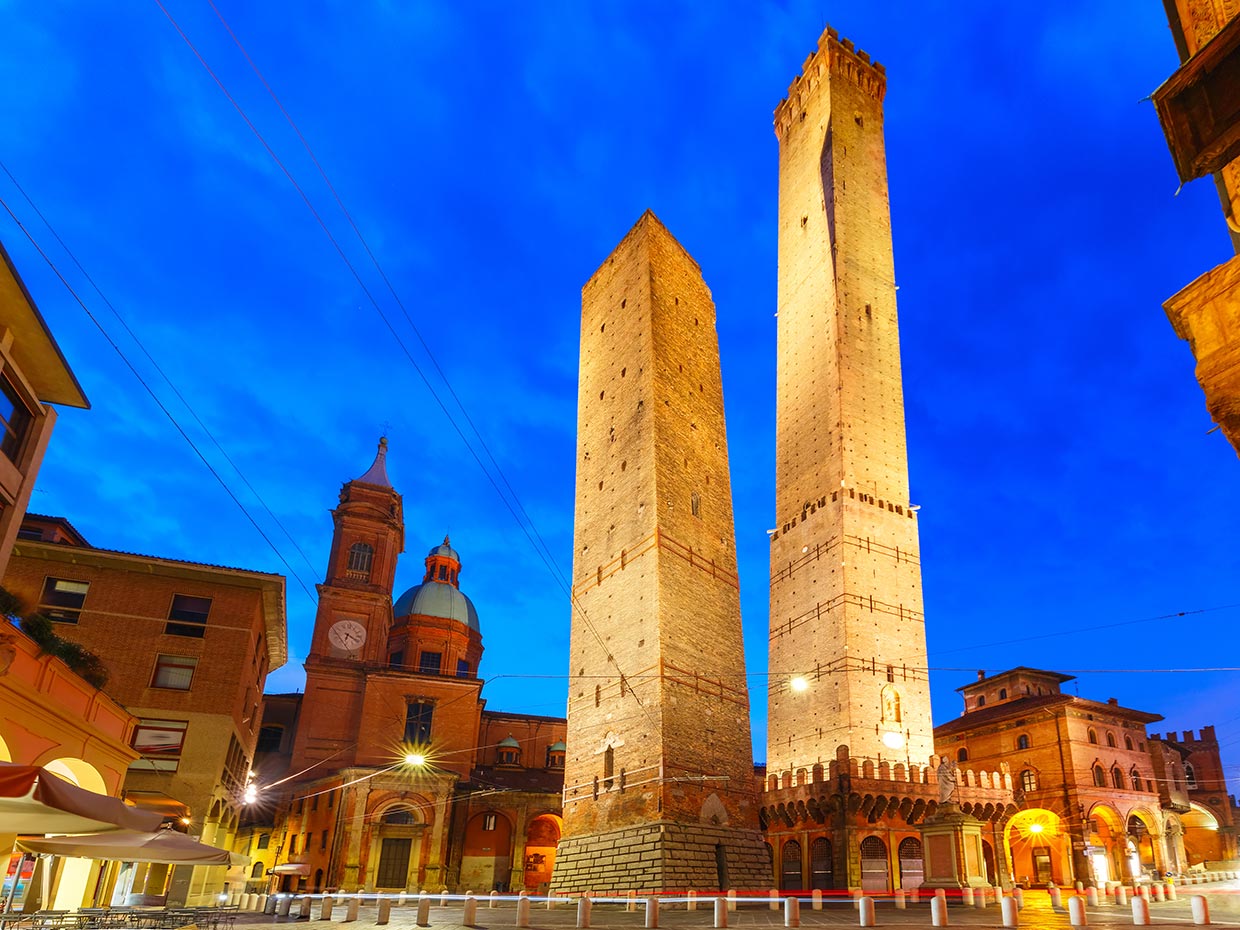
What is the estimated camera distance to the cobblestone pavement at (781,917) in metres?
16.6

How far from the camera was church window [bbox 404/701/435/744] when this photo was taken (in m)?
42.3

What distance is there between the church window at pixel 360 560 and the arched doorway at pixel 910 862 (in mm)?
31495

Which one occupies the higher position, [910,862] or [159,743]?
[159,743]

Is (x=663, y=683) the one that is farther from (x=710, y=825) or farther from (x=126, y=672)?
(x=126, y=672)

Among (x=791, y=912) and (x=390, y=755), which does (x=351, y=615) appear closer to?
(x=390, y=755)

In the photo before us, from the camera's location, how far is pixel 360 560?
4791 cm

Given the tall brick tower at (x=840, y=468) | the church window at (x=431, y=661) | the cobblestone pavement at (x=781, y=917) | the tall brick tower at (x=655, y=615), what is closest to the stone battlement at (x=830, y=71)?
the tall brick tower at (x=840, y=468)

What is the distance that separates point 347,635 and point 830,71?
4118 cm

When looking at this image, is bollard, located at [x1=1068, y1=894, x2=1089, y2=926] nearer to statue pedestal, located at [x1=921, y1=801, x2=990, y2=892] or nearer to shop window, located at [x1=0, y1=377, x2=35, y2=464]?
statue pedestal, located at [x1=921, y1=801, x2=990, y2=892]

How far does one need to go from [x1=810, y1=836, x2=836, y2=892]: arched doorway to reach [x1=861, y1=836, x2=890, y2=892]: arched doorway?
103 cm

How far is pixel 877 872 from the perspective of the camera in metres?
27.6

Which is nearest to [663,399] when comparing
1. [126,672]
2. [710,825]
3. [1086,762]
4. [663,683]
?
[663,683]

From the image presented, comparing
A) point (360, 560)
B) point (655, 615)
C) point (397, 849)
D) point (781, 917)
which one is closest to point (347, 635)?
point (360, 560)

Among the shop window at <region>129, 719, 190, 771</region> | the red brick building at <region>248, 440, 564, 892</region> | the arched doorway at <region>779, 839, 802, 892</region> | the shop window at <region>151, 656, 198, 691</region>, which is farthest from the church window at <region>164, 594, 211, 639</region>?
the arched doorway at <region>779, 839, 802, 892</region>
